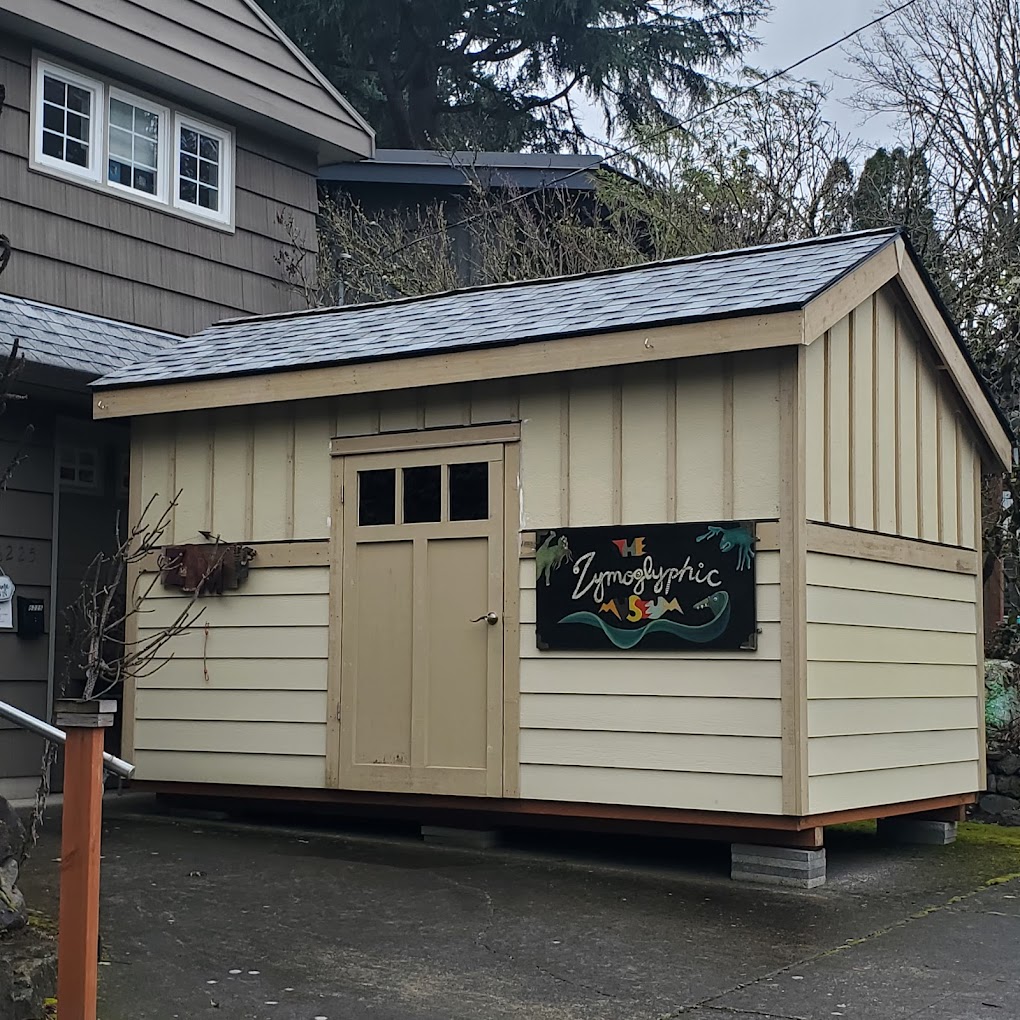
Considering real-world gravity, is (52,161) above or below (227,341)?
above

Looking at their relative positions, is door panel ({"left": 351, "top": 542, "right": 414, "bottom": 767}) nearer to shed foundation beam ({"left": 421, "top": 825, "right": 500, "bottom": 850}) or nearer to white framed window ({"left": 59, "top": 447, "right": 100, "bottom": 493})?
shed foundation beam ({"left": 421, "top": 825, "right": 500, "bottom": 850})

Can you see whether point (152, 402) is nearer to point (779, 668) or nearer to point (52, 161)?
point (52, 161)

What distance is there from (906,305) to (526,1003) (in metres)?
4.83

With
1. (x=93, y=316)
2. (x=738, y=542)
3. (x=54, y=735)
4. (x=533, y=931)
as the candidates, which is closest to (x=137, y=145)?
(x=93, y=316)

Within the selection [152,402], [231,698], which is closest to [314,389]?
[152,402]

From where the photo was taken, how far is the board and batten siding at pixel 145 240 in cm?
1030

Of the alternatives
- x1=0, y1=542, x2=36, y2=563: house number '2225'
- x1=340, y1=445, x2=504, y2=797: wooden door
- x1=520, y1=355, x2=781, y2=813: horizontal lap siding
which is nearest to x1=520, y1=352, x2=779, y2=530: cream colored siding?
x1=520, y1=355, x2=781, y2=813: horizontal lap siding

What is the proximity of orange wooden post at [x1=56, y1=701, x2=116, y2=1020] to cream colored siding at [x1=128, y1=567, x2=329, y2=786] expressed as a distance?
4.27 meters

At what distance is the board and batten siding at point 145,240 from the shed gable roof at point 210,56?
0.79ft

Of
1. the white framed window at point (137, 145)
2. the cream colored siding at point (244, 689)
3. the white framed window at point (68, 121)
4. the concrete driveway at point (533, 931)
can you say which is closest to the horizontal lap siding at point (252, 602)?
the cream colored siding at point (244, 689)

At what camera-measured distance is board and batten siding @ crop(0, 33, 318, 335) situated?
10305mm

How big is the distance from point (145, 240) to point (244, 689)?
4.11 meters

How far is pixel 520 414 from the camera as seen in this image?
8062mm

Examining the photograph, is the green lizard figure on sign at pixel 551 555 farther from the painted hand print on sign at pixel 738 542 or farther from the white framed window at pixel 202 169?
the white framed window at pixel 202 169
